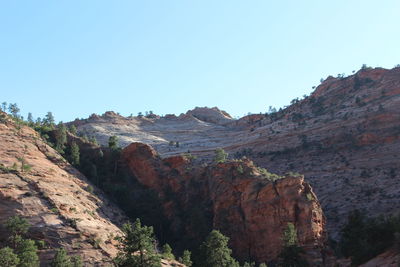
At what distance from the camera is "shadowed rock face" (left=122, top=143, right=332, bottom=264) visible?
53.1m

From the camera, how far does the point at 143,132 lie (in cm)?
13325

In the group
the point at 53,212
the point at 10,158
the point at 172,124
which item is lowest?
the point at 53,212

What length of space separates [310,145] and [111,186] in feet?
137

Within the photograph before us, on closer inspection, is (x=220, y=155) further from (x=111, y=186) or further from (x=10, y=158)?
(x=10, y=158)

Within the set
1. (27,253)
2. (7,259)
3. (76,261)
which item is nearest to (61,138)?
(27,253)

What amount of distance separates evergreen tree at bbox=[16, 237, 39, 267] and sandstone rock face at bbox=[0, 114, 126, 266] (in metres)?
1.94

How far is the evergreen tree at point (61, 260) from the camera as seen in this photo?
35438mm

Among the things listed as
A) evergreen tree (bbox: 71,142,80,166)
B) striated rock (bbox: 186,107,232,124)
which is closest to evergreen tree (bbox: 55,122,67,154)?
evergreen tree (bbox: 71,142,80,166)

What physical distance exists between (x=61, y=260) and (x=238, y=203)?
Answer: 2688 cm

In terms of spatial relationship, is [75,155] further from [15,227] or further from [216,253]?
[216,253]

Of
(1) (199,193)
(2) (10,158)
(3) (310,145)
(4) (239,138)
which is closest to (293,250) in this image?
(1) (199,193)

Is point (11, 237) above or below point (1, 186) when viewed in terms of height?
below

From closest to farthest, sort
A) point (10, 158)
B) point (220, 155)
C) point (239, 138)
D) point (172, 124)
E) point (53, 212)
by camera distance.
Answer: point (53, 212) < point (10, 158) < point (220, 155) < point (239, 138) < point (172, 124)

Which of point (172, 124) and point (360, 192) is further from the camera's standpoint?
point (172, 124)
